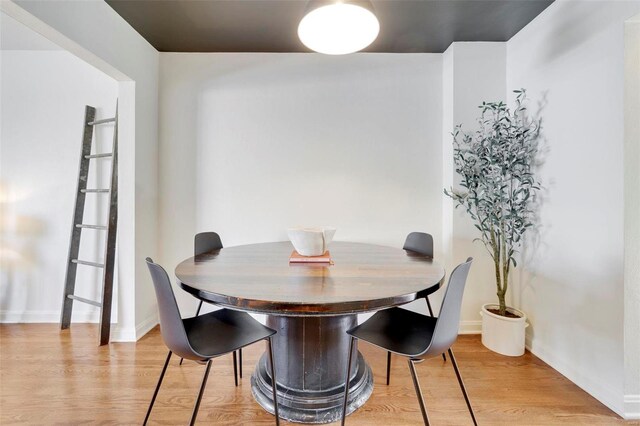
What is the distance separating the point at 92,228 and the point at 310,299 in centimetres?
224

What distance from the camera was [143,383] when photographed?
1.75 meters

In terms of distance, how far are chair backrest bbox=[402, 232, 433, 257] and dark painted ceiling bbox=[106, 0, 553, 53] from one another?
5.31ft

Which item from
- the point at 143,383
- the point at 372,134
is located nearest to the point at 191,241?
the point at 143,383

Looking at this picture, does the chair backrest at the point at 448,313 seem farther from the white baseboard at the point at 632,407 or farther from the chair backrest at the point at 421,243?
the white baseboard at the point at 632,407

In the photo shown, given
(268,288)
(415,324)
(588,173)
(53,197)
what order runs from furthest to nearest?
1. (53,197)
2. (588,173)
3. (415,324)
4. (268,288)

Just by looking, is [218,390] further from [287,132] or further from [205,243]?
[287,132]

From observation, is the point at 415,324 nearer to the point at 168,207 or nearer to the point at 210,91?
the point at 168,207

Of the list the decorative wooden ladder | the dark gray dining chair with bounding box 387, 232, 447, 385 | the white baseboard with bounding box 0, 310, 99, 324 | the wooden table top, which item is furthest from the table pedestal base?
the white baseboard with bounding box 0, 310, 99, 324

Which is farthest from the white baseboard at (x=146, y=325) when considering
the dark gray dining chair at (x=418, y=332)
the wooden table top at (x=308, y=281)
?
the dark gray dining chair at (x=418, y=332)

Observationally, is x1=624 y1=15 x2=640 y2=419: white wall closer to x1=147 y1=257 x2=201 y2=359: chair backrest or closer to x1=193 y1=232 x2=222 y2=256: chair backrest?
x1=147 y1=257 x2=201 y2=359: chair backrest

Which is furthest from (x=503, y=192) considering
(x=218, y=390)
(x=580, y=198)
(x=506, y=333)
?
(x=218, y=390)

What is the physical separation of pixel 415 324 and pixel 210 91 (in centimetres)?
254

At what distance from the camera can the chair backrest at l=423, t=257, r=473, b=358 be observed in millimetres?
1138

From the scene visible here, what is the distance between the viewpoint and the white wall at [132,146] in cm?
195
